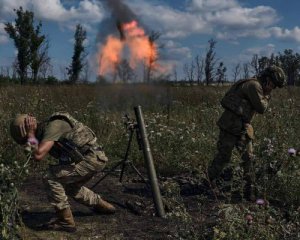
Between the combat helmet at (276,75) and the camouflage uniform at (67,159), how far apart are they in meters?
2.50

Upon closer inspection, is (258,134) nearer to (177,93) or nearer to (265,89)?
(265,89)

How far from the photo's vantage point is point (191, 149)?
28.7 ft

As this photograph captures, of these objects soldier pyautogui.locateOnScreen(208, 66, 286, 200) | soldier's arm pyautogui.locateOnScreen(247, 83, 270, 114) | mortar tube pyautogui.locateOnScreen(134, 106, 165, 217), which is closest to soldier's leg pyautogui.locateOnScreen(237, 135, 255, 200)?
soldier pyautogui.locateOnScreen(208, 66, 286, 200)

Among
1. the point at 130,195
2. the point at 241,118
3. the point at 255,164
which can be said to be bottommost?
the point at 130,195

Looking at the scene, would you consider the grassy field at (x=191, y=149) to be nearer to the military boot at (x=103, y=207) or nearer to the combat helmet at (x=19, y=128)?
the combat helmet at (x=19, y=128)

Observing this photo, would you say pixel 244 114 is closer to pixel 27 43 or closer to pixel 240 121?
pixel 240 121

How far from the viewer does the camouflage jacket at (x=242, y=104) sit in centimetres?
693

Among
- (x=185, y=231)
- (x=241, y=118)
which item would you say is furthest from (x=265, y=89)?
(x=185, y=231)

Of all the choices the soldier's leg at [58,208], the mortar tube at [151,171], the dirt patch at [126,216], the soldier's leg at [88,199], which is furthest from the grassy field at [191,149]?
the soldier's leg at [88,199]

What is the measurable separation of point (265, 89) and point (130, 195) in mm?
2241

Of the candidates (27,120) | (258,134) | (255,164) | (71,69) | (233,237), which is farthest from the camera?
(71,69)

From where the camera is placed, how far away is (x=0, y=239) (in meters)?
4.43

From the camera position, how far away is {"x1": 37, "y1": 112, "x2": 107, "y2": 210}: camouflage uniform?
218 inches

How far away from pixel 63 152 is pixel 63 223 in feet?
2.42
